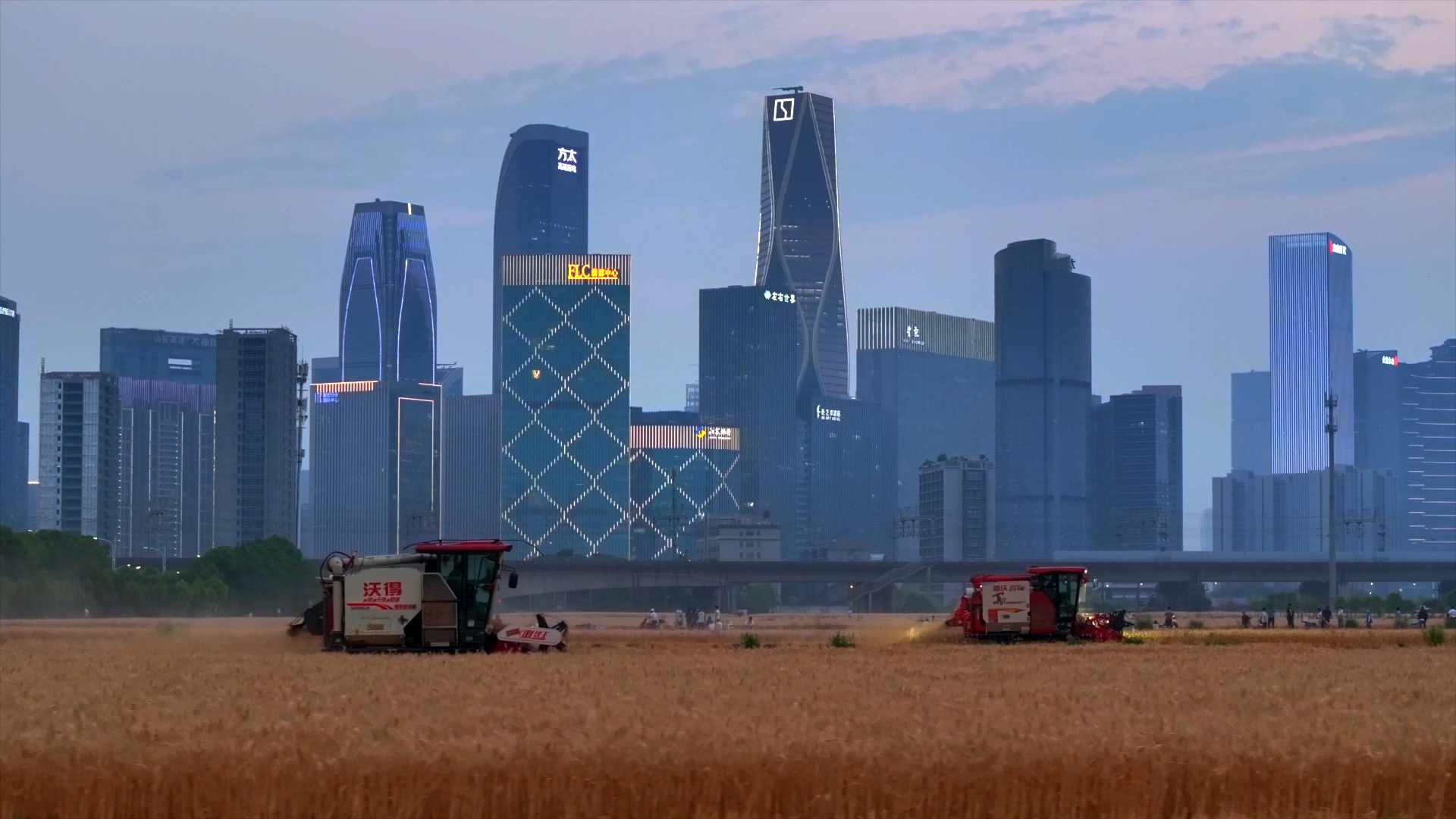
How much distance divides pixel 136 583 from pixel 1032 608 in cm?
9754

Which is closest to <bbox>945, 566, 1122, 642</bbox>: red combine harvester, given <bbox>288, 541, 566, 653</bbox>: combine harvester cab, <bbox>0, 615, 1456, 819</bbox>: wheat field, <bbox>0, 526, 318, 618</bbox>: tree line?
<bbox>288, 541, 566, 653</bbox>: combine harvester cab

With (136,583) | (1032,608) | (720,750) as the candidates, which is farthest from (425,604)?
(136,583)

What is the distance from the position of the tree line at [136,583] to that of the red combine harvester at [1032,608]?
81108 mm

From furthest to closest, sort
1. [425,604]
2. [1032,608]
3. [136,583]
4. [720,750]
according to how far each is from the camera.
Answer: [136,583] → [1032,608] → [425,604] → [720,750]

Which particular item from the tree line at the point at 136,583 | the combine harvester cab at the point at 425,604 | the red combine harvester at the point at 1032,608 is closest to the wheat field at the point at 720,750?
the combine harvester cab at the point at 425,604

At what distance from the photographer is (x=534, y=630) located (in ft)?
173

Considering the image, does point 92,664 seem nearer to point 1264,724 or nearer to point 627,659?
point 627,659

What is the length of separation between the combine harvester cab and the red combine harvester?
2302 cm

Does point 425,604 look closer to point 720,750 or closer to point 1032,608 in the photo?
point 1032,608

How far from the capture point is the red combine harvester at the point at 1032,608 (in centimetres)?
7044

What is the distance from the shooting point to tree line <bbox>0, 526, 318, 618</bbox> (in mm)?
133500

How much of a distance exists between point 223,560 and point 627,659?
14076cm

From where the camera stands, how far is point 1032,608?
231ft

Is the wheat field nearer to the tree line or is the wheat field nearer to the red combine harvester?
the red combine harvester
